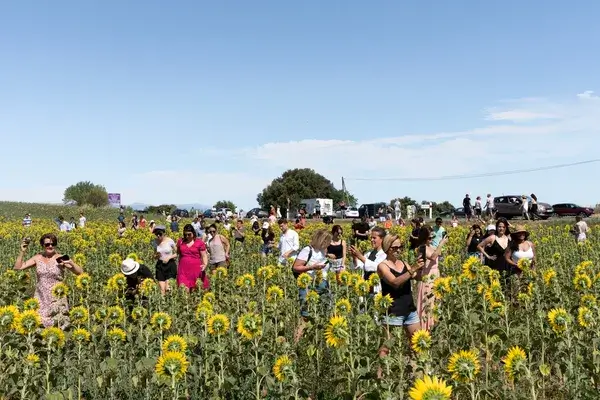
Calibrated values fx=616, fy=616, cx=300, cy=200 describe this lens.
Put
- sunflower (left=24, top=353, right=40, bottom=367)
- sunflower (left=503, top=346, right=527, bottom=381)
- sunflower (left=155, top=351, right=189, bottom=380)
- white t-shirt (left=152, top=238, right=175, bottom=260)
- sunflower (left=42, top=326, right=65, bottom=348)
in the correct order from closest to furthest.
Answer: sunflower (left=503, top=346, right=527, bottom=381) → sunflower (left=155, top=351, right=189, bottom=380) → sunflower (left=24, top=353, right=40, bottom=367) → sunflower (left=42, top=326, right=65, bottom=348) → white t-shirt (left=152, top=238, right=175, bottom=260)

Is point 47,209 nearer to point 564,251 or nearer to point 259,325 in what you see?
point 564,251

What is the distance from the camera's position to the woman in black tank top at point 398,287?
6.71 meters

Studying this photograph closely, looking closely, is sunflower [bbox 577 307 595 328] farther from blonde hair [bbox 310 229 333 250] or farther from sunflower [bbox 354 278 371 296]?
blonde hair [bbox 310 229 333 250]

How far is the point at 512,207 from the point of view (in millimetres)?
39875

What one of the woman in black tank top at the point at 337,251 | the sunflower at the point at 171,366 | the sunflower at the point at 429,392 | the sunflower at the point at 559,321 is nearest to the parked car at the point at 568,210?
the woman in black tank top at the point at 337,251

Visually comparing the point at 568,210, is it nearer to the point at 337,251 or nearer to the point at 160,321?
the point at 337,251

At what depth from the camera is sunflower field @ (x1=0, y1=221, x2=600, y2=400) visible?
14.8 feet

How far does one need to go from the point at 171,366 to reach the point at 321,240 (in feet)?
16.4

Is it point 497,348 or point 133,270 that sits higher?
point 133,270

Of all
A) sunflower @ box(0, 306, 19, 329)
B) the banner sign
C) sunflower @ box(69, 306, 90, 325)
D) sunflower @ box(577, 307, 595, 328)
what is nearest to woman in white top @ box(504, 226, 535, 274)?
sunflower @ box(577, 307, 595, 328)

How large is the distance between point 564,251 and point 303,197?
80816mm

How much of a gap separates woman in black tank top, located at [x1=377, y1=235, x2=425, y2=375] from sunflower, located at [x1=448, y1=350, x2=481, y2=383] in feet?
9.68

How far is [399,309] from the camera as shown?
677 cm

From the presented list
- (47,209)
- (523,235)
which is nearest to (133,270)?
(523,235)
